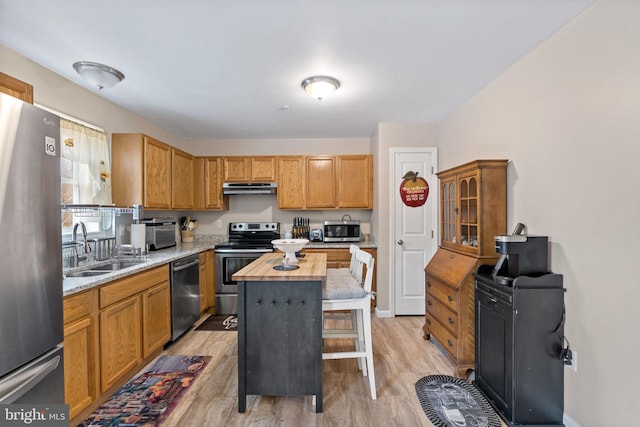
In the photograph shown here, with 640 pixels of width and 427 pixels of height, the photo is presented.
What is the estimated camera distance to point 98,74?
87.8 inches

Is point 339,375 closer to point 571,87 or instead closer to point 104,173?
point 571,87

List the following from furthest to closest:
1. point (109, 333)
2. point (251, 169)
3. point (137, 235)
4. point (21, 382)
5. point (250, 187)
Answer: point (251, 169) → point (250, 187) → point (137, 235) → point (109, 333) → point (21, 382)

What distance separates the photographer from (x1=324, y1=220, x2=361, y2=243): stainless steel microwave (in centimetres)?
421

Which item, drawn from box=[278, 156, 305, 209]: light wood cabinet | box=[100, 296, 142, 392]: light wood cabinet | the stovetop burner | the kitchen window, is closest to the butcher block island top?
box=[100, 296, 142, 392]: light wood cabinet

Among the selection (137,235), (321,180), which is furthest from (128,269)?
(321,180)

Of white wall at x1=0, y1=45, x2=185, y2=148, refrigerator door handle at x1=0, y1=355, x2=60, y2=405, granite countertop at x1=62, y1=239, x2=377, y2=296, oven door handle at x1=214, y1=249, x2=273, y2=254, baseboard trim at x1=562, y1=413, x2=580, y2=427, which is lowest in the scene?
baseboard trim at x1=562, y1=413, x2=580, y2=427

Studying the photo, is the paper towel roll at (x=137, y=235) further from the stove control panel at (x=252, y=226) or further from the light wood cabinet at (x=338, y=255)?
the light wood cabinet at (x=338, y=255)

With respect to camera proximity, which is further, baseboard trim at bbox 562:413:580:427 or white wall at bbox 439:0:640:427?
baseboard trim at bbox 562:413:580:427

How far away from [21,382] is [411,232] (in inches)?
141

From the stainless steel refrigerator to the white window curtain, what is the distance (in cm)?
144

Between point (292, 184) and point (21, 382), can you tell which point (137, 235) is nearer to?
point (21, 382)

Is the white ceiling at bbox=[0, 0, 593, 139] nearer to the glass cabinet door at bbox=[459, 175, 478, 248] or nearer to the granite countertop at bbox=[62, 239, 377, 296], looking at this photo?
the glass cabinet door at bbox=[459, 175, 478, 248]

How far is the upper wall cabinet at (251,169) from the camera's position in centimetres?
430

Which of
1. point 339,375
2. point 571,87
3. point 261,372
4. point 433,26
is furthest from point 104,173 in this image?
point 571,87
